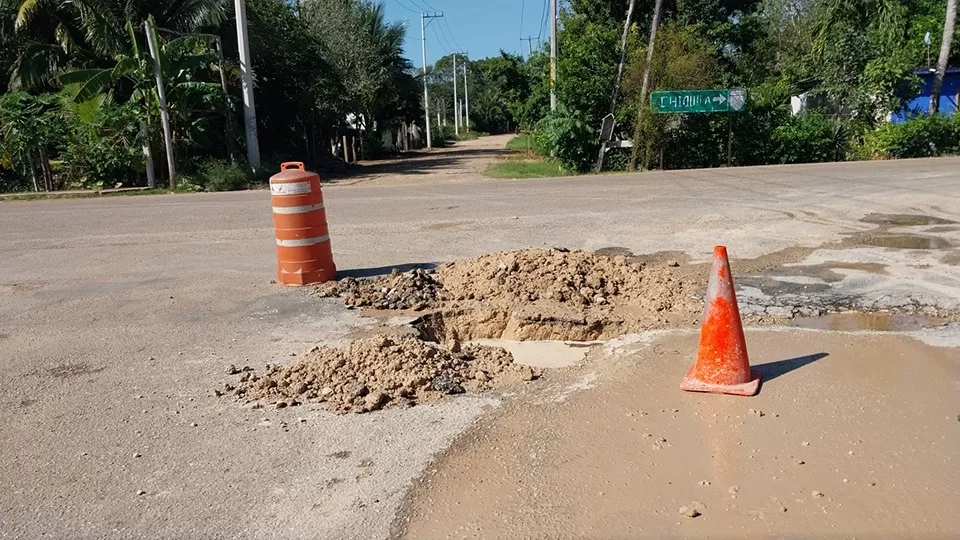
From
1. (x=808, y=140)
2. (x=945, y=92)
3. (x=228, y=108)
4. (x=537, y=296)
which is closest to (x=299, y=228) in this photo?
(x=537, y=296)

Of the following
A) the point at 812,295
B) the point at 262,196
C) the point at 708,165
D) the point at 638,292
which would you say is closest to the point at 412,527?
the point at 638,292

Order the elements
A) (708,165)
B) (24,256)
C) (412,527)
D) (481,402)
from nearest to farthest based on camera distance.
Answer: (412,527) → (481,402) → (24,256) → (708,165)

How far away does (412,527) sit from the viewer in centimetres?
329

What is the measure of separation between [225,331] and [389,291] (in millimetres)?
1629

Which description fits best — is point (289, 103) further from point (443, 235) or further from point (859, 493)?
point (859, 493)

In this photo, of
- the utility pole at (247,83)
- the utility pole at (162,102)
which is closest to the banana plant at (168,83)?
the utility pole at (162,102)

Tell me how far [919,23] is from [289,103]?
Answer: 86.2ft

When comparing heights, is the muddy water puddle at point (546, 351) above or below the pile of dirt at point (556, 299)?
below

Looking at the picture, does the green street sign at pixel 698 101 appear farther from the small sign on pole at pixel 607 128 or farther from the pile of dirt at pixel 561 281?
the pile of dirt at pixel 561 281

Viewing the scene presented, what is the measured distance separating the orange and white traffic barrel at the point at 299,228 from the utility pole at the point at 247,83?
15442mm

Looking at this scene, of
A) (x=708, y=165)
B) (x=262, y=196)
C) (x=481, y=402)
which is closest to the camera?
(x=481, y=402)

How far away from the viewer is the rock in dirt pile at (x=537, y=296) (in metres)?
6.30

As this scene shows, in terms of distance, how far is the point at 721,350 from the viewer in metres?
4.73

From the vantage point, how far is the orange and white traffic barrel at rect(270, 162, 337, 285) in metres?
7.72
